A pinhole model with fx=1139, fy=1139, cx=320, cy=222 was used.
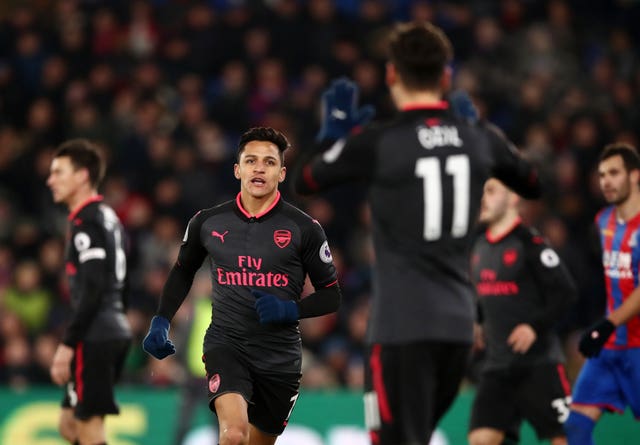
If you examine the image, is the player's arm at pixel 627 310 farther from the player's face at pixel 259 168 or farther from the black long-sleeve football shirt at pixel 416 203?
the black long-sleeve football shirt at pixel 416 203

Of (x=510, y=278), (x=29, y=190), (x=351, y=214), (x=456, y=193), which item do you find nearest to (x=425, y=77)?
(x=456, y=193)

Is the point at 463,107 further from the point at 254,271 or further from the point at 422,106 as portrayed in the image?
the point at 254,271

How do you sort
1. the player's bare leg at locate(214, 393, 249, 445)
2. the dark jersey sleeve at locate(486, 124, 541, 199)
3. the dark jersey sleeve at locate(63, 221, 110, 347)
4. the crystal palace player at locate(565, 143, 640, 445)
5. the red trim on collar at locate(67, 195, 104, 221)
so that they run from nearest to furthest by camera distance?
the dark jersey sleeve at locate(486, 124, 541, 199) → the player's bare leg at locate(214, 393, 249, 445) → the crystal palace player at locate(565, 143, 640, 445) → the dark jersey sleeve at locate(63, 221, 110, 347) → the red trim on collar at locate(67, 195, 104, 221)

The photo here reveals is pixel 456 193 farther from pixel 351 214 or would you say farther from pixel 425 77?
pixel 351 214

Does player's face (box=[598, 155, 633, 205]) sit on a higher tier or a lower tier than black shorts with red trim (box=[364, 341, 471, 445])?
higher

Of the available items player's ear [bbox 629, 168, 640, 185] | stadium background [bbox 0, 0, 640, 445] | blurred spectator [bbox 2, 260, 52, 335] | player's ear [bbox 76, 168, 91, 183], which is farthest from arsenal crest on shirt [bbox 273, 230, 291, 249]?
blurred spectator [bbox 2, 260, 52, 335]

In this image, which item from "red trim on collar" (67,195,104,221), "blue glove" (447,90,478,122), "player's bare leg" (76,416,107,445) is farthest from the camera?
"red trim on collar" (67,195,104,221)

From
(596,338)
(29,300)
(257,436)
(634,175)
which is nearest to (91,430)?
(257,436)

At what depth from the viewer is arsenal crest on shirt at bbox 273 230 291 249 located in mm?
6391

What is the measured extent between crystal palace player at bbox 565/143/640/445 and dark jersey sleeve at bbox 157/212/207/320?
2.68 metres

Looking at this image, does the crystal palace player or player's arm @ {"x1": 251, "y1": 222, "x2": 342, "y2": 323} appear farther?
the crystal palace player

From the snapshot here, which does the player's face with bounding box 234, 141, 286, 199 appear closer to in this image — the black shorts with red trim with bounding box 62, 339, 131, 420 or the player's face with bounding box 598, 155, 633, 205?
the black shorts with red trim with bounding box 62, 339, 131, 420

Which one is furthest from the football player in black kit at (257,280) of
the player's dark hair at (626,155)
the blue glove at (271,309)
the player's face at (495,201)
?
the player's dark hair at (626,155)

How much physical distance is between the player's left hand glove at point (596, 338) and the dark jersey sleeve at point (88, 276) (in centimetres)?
313
